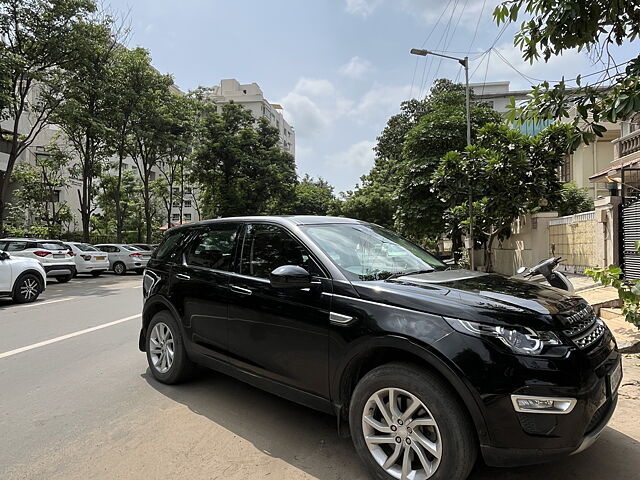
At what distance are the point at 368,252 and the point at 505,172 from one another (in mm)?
9380

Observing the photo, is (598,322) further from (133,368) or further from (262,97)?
(262,97)

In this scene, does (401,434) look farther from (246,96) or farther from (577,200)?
(246,96)

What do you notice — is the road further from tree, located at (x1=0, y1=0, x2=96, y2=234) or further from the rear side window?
tree, located at (x1=0, y1=0, x2=96, y2=234)

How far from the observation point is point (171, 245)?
485 cm

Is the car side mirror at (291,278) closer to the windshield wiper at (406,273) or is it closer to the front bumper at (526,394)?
the windshield wiper at (406,273)

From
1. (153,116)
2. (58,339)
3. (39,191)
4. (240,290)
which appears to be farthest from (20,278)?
(39,191)

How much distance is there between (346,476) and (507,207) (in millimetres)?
10805

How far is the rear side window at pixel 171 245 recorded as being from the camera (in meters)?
4.73

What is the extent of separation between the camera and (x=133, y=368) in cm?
520

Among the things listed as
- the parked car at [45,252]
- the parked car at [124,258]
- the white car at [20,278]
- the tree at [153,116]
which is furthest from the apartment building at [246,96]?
the white car at [20,278]

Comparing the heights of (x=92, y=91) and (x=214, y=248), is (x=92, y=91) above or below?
above

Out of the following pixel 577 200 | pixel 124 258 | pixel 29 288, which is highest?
pixel 577 200

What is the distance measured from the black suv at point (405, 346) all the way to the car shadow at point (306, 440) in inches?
14.1

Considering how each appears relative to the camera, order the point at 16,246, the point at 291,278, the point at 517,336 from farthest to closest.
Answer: the point at 16,246, the point at 291,278, the point at 517,336
